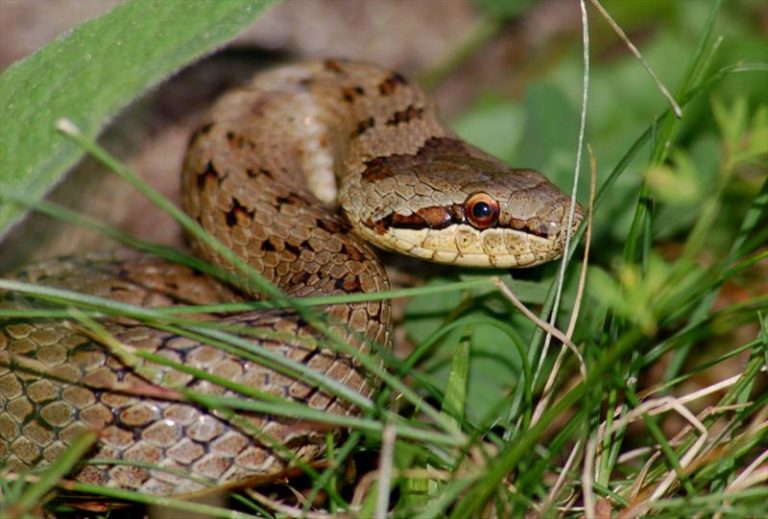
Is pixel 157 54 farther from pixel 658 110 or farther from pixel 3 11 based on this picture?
pixel 658 110

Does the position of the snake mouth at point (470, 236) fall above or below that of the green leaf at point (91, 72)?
below

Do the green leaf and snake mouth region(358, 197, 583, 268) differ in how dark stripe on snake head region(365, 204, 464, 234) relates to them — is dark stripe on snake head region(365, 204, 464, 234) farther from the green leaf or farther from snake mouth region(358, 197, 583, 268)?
the green leaf

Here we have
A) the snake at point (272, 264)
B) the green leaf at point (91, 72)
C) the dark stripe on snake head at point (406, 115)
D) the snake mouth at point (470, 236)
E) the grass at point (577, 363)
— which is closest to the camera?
the grass at point (577, 363)

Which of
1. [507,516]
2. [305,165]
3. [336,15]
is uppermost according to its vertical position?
[336,15]

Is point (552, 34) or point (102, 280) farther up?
point (552, 34)

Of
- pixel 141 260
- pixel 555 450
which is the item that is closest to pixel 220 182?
pixel 141 260

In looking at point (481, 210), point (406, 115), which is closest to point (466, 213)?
point (481, 210)

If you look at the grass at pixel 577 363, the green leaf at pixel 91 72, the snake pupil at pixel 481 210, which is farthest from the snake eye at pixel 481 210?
the green leaf at pixel 91 72

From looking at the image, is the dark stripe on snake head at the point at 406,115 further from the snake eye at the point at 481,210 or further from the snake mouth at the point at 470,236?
the snake eye at the point at 481,210

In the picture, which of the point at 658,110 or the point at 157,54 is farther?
the point at 658,110
